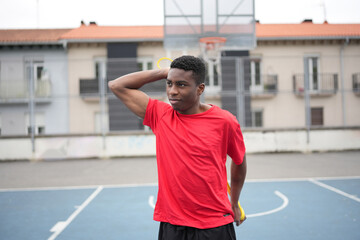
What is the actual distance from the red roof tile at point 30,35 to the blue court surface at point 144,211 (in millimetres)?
11296

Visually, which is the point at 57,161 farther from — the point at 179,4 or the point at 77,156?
the point at 179,4

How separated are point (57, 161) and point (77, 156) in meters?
0.65

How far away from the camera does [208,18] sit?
8023mm

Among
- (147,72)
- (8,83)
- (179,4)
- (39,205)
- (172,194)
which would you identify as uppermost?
(179,4)

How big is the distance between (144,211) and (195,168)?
3.44 m

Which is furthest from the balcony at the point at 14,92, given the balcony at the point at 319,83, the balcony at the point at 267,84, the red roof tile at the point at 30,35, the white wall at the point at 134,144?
the balcony at the point at 319,83

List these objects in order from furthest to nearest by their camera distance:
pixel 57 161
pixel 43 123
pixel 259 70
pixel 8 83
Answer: pixel 259 70
pixel 43 123
pixel 8 83
pixel 57 161

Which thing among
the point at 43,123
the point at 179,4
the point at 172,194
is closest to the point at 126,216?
the point at 172,194

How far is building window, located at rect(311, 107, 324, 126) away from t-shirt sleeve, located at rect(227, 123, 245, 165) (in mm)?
14319

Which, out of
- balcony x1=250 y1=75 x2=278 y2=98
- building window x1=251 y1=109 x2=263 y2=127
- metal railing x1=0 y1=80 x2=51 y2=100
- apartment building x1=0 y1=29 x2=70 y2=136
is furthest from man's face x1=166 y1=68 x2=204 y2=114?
balcony x1=250 y1=75 x2=278 y2=98

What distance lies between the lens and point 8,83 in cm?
1288

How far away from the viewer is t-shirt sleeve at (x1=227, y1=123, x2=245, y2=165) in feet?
5.79

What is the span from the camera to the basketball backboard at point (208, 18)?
8.00m

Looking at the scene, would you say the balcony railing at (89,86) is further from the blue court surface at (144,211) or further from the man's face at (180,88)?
the man's face at (180,88)
